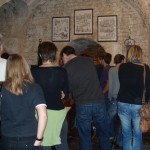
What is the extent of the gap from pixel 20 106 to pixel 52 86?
897mm

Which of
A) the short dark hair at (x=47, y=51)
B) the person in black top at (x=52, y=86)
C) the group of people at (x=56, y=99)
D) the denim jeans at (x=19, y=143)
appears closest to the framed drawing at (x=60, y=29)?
the group of people at (x=56, y=99)

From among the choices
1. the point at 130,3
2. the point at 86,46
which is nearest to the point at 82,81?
the point at 130,3

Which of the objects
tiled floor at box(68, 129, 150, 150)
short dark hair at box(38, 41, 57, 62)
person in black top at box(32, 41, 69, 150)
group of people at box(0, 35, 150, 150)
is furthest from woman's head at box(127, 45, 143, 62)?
tiled floor at box(68, 129, 150, 150)

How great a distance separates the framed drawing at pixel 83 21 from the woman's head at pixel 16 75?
28.9ft

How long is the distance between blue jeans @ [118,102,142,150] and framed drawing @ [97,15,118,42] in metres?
6.97

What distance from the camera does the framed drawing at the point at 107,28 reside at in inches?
444

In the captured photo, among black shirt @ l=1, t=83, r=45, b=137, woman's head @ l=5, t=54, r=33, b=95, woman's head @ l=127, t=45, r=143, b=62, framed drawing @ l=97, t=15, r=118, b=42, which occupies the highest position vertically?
framed drawing @ l=97, t=15, r=118, b=42

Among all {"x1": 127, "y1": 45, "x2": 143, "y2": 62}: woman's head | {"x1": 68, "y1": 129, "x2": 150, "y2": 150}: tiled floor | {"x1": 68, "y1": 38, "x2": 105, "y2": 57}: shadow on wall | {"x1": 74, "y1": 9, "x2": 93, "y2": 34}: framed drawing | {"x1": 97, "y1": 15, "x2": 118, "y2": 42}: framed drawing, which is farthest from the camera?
{"x1": 68, "y1": 38, "x2": 105, "y2": 57}: shadow on wall

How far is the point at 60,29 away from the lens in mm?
12016

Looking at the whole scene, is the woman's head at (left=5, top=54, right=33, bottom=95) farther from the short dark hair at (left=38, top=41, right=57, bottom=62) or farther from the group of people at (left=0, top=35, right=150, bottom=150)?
the short dark hair at (left=38, top=41, right=57, bottom=62)

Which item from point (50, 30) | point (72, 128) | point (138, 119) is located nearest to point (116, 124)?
point (72, 128)

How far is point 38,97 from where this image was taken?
114 inches

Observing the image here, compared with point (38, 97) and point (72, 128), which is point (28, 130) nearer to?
point (38, 97)

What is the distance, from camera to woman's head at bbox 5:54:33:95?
2.86 m
